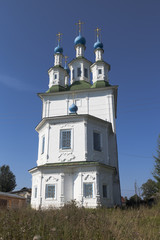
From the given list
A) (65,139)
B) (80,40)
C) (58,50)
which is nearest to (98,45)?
(80,40)

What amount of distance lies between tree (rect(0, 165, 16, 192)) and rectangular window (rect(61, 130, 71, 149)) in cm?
2812

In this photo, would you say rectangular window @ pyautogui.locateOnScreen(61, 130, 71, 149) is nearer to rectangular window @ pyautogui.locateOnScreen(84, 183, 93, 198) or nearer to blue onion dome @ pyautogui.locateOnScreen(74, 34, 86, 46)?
rectangular window @ pyautogui.locateOnScreen(84, 183, 93, 198)

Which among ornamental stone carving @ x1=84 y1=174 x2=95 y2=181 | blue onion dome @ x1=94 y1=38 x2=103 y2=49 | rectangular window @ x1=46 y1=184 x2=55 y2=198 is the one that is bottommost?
rectangular window @ x1=46 y1=184 x2=55 y2=198

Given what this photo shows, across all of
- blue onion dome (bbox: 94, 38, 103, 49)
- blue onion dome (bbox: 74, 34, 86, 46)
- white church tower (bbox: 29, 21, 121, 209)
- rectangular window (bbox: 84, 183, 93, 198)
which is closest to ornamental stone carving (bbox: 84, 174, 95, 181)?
white church tower (bbox: 29, 21, 121, 209)

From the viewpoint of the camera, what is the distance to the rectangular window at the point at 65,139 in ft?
50.4

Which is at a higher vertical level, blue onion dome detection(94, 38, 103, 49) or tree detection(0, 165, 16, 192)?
blue onion dome detection(94, 38, 103, 49)

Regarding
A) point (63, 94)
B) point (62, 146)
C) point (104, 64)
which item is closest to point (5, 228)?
point (62, 146)

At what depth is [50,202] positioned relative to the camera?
13.5 m

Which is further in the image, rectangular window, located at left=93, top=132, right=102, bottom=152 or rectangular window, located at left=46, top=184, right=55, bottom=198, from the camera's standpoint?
rectangular window, located at left=93, top=132, right=102, bottom=152

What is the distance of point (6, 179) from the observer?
39344 mm

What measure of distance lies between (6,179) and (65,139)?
28.5 meters

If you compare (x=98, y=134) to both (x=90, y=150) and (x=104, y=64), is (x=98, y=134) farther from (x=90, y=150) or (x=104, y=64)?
(x=104, y=64)

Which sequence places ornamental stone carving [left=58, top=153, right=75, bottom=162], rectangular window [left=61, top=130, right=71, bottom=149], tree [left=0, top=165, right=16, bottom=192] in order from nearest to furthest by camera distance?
1. ornamental stone carving [left=58, top=153, right=75, bottom=162]
2. rectangular window [left=61, top=130, right=71, bottom=149]
3. tree [left=0, top=165, right=16, bottom=192]

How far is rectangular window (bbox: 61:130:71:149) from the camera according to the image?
15.4 m
